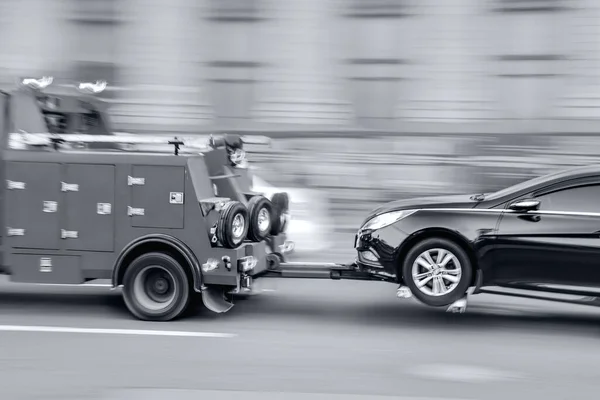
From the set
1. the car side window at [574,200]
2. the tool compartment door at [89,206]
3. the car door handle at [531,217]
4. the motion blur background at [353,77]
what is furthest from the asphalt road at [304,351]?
the motion blur background at [353,77]

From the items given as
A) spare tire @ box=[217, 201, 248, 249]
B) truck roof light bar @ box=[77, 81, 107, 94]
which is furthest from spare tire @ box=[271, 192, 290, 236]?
truck roof light bar @ box=[77, 81, 107, 94]

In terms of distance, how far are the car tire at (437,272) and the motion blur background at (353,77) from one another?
8.59 metres

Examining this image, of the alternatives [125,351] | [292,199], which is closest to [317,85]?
[292,199]

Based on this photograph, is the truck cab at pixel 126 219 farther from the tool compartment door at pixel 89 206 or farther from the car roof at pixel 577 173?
the car roof at pixel 577 173

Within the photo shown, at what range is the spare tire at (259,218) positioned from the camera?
8406 mm

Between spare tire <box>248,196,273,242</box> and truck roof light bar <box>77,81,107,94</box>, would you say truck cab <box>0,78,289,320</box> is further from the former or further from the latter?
truck roof light bar <box>77,81,107,94</box>

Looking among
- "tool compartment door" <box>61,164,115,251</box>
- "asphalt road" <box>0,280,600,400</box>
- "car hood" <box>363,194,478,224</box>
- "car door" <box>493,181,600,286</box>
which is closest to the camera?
"asphalt road" <box>0,280,600,400</box>

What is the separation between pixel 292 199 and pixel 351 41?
7.07 m

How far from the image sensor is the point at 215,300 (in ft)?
27.0

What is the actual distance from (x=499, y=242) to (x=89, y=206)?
3602 millimetres

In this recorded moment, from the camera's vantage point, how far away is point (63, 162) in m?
8.00

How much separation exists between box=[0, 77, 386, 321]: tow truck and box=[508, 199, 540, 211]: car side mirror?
1.33 metres

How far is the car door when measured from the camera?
7617 millimetres

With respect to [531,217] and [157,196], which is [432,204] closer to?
[531,217]
